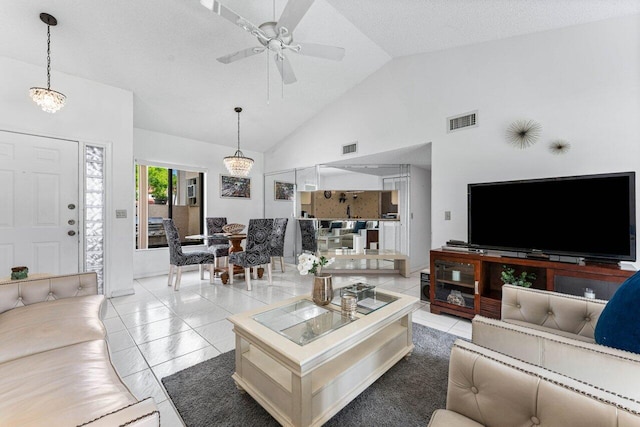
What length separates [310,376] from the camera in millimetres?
1361

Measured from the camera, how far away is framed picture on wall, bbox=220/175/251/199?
595 centimetres

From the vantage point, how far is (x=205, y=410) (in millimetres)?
1603

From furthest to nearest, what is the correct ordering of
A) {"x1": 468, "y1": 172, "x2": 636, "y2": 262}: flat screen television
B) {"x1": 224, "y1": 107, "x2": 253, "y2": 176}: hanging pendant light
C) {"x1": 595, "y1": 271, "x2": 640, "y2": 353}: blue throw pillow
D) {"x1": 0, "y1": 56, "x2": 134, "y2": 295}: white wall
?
1. {"x1": 224, "y1": 107, "x2": 253, "y2": 176}: hanging pendant light
2. {"x1": 0, "y1": 56, "x2": 134, "y2": 295}: white wall
3. {"x1": 468, "y1": 172, "x2": 636, "y2": 262}: flat screen television
4. {"x1": 595, "y1": 271, "x2": 640, "y2": 353}: blue throw pillow

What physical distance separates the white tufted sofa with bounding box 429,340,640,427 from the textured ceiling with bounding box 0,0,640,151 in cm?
333

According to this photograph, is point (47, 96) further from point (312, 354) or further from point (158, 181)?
point (312, 354)

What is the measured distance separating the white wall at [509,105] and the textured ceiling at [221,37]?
0.67ft

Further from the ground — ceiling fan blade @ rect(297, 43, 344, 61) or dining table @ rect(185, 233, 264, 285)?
ceiling fan blade @ rect(297, 43, 344, 61)

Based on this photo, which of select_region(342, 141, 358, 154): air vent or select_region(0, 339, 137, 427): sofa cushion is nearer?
select_region(0, 339, 137, 427): sofa cushion

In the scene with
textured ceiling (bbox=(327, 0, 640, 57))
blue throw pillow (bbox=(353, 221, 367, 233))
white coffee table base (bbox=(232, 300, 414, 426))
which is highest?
textured ceiling (bbox=(327, 0, 640, 57))

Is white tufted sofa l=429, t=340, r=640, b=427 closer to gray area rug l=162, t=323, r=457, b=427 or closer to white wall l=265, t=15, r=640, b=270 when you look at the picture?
gray area rug l=162, t=323, r=457, b=427

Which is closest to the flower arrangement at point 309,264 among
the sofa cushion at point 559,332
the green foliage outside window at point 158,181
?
the sofa cushion at point 559,332

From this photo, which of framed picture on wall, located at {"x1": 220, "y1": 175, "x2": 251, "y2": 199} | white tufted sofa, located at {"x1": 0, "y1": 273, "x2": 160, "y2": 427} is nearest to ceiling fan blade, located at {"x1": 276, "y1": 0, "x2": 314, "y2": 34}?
white tufted sofa, located at {"x1": 0, "y1": 273, "x2": 160, "y2": 427}

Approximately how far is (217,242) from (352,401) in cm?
432

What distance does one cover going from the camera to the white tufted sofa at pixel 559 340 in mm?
997
